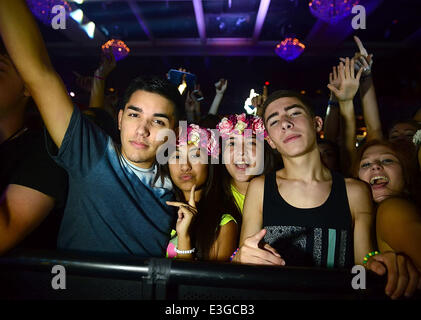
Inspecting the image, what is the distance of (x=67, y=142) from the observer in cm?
138

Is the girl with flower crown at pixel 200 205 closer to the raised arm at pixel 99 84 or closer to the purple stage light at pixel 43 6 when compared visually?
the raised arm at pixel 99 84

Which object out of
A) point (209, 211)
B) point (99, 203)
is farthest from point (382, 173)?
point (99, 203)

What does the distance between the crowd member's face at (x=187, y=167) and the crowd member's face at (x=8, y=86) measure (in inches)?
45.8

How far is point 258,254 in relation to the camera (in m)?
1.26

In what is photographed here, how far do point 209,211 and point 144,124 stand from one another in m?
0.95

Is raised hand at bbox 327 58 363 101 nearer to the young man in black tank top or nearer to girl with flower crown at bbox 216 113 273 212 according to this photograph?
the young man in black tank top

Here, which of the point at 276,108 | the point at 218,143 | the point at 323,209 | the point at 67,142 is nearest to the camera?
the point at 67,142

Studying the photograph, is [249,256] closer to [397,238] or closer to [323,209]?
[323,209]

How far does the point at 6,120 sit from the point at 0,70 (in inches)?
12.2

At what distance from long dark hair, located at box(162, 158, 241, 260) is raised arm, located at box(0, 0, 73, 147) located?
2.79ft

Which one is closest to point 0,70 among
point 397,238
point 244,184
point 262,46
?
point 244,184

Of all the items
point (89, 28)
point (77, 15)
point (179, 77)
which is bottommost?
point (179, 77)

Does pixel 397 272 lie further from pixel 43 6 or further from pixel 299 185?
pixel 43 6

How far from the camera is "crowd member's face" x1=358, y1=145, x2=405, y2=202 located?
1.88 m
